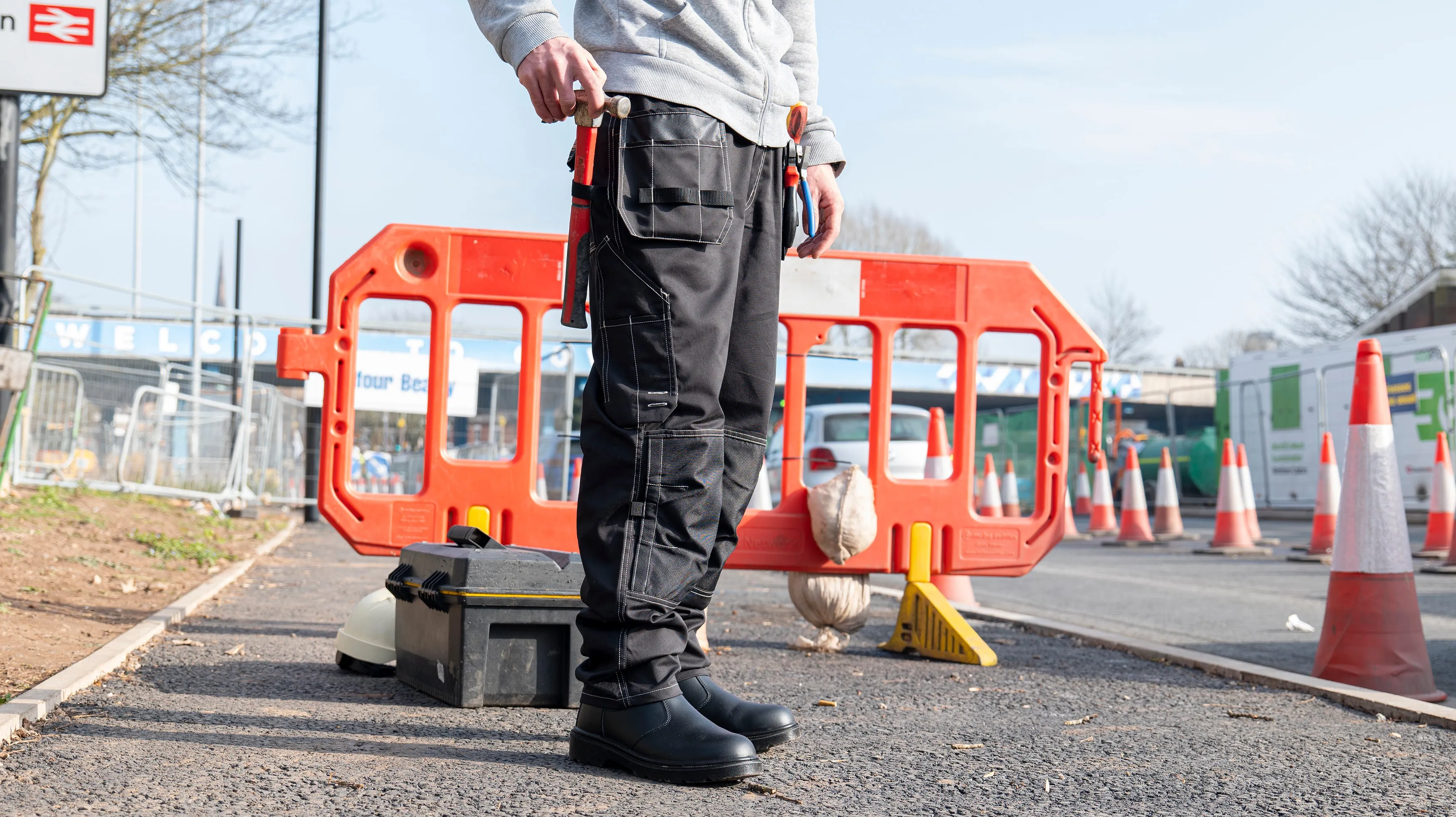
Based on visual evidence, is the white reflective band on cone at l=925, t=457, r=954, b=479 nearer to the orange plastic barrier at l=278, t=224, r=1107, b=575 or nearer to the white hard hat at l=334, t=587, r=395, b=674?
the orange plastic barrier at l=278, t=224, r=1107, b=575

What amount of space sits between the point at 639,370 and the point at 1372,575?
9.52 feet

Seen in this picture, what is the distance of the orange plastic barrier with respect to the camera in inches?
172

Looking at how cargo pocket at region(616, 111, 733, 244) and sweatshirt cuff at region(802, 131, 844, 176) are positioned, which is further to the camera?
sweatshirt cuff at region(802, 131, 844, 176)

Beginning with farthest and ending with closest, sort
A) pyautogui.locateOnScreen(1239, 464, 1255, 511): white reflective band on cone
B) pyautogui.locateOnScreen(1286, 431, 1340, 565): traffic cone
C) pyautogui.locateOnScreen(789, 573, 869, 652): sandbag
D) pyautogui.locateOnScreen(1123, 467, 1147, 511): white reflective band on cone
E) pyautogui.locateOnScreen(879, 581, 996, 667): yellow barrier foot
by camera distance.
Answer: pyautogui.locateOnScreen(1123, 467, 1147, 511): white reflective band on cone < pyautogui.locateOnScreen(1239, 464, 1255, 511): white reflective band on cone < pyautogui.locateOnScreen(1286, 431, 1340, 565): traffic cone < pyautogui.locateOnScreen(789, 573, 869, 652): sandbag < pyautogui.locateOnScreen(879, 581, 996, 667): yellow barrier foot

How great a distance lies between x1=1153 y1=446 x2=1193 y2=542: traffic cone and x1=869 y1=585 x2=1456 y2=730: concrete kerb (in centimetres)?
880

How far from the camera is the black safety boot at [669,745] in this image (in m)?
2.32

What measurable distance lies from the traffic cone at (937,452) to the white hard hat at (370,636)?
4.17m

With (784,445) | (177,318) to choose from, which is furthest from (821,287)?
(177,318)

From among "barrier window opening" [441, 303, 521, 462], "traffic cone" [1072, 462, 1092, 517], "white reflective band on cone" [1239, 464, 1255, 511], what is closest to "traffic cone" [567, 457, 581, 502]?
"barrier window opening" [441, 303, 521, 462]

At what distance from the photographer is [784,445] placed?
15.1 feet

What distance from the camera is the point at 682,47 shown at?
100 inches

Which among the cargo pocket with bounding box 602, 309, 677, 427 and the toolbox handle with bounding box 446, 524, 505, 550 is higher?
the cargo pocket with bounding box 602, 309, 677, 427

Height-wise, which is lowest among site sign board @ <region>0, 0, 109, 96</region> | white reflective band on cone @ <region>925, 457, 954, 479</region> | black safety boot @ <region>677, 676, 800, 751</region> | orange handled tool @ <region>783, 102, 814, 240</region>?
black safety boot @ <region>677, 676, 800, 751</region>

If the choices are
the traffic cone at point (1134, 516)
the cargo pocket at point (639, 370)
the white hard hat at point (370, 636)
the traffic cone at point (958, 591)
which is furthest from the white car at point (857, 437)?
the cargo pocket at point (639, 370)
